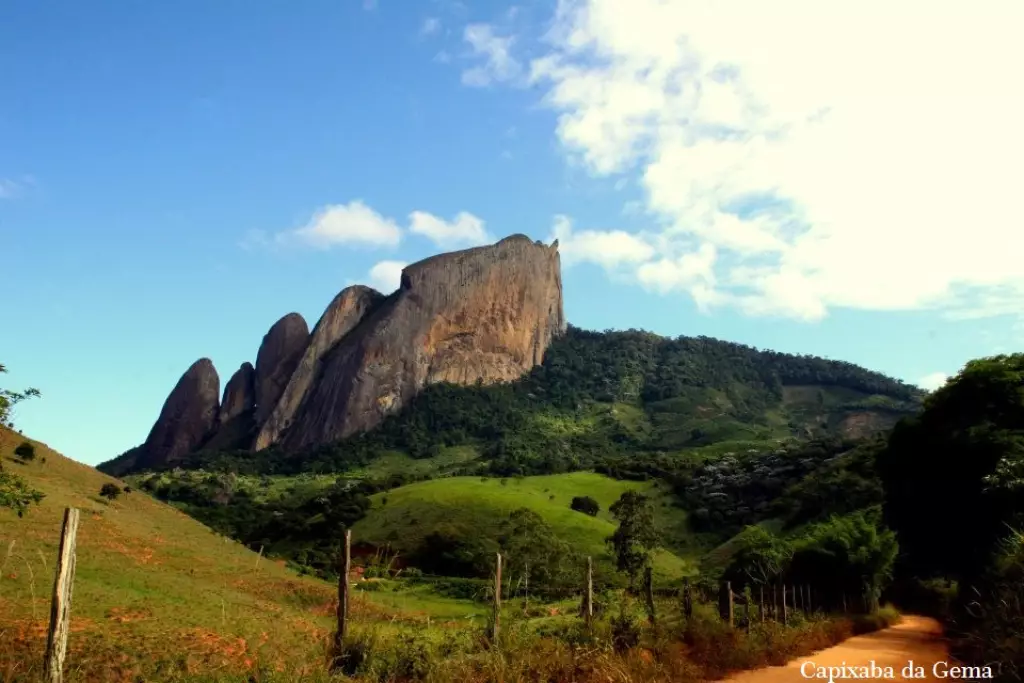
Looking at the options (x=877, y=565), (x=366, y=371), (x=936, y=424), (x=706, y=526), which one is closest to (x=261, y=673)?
(x=936, y=424)

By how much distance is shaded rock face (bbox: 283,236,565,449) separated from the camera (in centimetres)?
11462

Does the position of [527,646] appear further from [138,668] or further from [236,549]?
[236,549]

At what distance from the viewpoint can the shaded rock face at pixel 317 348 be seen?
390ft

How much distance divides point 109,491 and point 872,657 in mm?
→ 36253

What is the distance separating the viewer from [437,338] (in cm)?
12262

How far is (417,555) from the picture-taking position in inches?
1815

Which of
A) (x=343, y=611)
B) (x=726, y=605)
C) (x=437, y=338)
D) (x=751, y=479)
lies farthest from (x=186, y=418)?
(x=343, y=611)

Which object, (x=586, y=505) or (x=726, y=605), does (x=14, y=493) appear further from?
(x=586, y=505)

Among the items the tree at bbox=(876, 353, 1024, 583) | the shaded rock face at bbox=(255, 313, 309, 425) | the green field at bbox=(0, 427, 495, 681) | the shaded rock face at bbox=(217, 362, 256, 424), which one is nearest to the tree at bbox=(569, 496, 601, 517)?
the green field at bbox=(0, 427, 495, 681)

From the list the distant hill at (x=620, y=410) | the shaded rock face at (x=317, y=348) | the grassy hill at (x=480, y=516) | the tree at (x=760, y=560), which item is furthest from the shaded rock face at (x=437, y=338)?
the tree at (x=760, y=560)

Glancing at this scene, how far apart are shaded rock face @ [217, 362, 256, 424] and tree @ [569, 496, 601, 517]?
89230 millimetres

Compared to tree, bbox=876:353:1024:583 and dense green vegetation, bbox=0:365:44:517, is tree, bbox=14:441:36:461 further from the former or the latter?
tree, bbox=876:353:1024:583

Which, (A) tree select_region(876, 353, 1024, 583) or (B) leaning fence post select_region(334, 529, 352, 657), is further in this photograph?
(A) tree select_region(876, 353, 1024, 583)

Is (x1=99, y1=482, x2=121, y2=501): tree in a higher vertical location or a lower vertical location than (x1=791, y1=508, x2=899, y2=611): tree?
higher
